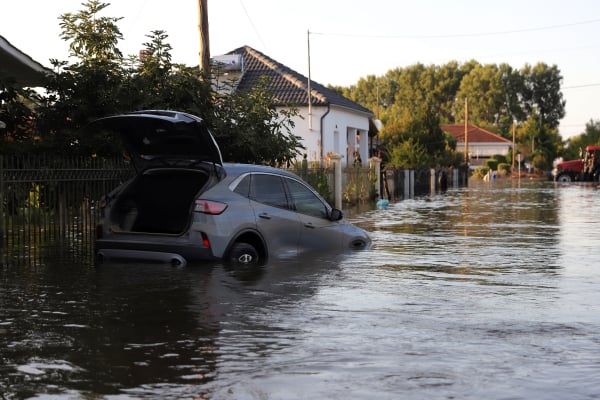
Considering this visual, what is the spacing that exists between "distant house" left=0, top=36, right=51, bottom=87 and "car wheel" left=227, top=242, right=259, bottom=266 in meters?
6.21

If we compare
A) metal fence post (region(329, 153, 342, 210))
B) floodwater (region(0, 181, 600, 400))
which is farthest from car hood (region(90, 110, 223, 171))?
metal fence post (region(329, 153, 342, 210))

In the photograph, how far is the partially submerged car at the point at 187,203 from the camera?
10.8 meters

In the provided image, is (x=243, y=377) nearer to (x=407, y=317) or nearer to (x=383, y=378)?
(x=383, y=378)

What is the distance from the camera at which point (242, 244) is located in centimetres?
1120

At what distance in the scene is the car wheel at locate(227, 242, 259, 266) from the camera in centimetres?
1101

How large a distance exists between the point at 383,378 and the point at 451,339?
1450mm

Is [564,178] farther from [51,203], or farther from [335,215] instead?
[51,203]

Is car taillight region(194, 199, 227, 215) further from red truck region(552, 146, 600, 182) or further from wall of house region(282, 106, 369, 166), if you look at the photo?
red truck region(552, 146, 600, 182)

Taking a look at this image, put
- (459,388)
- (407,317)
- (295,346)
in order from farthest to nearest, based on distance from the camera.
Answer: (407,317) < (295,346) < (459,388)

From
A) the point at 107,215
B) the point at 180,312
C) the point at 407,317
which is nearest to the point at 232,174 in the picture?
the point at 107,215

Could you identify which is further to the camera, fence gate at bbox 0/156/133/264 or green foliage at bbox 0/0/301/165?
green foliage at bbox 0/0/301/165

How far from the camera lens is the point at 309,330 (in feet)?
24.7

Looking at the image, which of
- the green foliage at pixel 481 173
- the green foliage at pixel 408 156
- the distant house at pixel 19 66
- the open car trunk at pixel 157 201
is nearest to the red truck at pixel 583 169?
the green foliage at pixel 408 156

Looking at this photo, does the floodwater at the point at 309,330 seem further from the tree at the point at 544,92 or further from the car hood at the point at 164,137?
the tree at the point at 544,92
